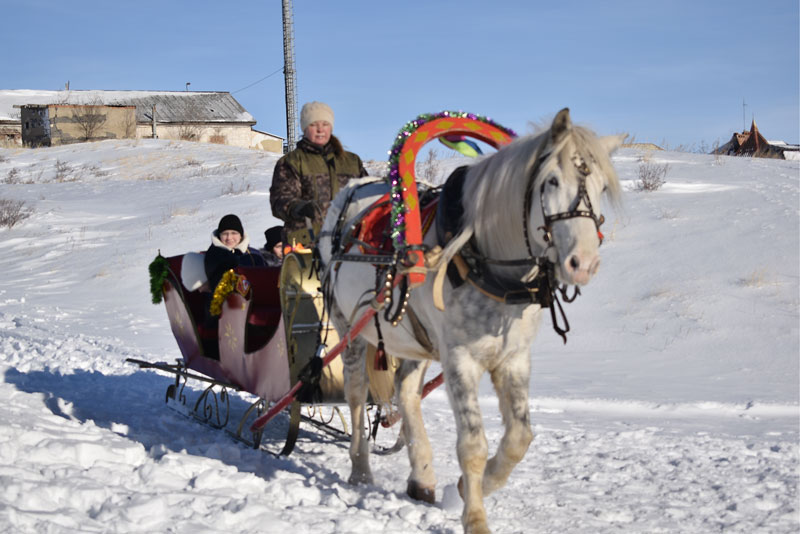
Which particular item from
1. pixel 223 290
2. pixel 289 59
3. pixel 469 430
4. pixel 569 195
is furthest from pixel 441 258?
pixel 289 59

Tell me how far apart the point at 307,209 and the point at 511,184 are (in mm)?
2256

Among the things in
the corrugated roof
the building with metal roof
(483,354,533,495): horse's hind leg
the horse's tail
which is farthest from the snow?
the corrugated roof

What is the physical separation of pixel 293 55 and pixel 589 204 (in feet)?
85.3

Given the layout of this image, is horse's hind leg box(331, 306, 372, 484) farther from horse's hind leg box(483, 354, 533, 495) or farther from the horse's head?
the horse's head

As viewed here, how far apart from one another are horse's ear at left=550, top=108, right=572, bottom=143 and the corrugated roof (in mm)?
53990

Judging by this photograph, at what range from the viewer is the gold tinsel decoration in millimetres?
6270

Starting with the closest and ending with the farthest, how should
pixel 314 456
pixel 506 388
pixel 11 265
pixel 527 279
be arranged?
pixel 527 279 → pixel 506 388 → pixel 314 456 → pixel 11 265

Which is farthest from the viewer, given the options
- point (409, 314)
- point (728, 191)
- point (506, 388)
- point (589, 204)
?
point (728, 191)

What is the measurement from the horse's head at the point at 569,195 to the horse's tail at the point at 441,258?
37 centimetres

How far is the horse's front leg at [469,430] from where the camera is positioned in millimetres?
4066

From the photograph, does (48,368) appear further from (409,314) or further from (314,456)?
(409,314)

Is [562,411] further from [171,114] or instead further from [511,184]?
[171,114]

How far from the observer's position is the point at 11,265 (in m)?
17.9

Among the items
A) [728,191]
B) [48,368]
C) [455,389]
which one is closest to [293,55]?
[728,191]
